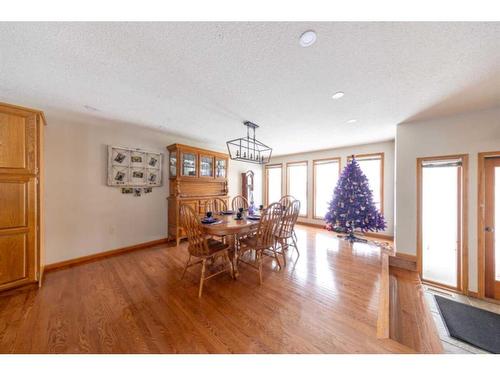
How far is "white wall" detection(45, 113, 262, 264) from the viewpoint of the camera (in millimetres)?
2578

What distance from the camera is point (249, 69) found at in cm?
155

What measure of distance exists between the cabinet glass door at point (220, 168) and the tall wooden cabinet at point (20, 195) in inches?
112

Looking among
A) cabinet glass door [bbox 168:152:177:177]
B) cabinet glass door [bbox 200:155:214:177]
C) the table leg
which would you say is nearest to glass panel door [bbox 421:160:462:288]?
the table leg

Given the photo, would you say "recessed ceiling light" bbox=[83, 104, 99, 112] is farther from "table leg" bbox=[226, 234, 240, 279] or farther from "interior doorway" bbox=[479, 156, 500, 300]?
"interior doorway" bbox=[479, 156, 500, 300]

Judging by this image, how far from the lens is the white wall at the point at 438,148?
2.38 meters

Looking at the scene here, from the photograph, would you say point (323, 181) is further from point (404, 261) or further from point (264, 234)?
point (264, 234)

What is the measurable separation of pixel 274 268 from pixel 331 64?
2533mm

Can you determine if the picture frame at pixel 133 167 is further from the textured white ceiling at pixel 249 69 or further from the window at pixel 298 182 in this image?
the window at pixel 298 182

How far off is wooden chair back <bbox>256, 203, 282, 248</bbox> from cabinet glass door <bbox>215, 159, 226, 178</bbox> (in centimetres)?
233

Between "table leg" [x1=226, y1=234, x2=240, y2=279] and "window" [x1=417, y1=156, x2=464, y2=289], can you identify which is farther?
"window" [x1=417, y1=156, x2=464, y2=289]

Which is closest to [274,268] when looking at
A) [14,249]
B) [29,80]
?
[14,249]

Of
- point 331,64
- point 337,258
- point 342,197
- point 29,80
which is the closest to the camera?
point 331,64
